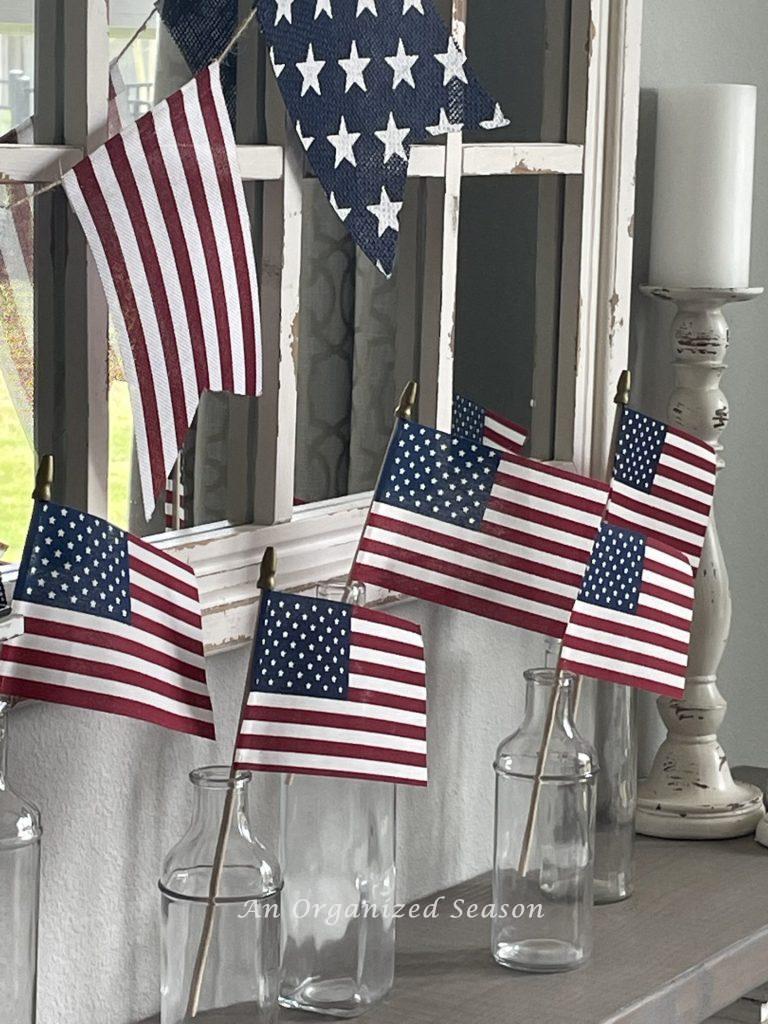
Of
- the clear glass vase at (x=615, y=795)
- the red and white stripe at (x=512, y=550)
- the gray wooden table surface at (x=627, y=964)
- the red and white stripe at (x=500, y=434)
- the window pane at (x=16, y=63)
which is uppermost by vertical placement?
the window pane at (x=16, y=63)

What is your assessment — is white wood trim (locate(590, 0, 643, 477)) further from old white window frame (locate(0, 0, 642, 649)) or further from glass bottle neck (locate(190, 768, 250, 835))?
glass bottle neck (locate(190, 768, 250, 835))

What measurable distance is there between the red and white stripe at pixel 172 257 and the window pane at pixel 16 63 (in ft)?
1.48

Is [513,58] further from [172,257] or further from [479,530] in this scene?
[172,257]

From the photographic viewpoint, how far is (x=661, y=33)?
70.2 inches

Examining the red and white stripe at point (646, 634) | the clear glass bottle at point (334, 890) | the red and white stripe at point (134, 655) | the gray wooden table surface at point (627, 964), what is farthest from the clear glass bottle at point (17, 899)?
the red and white stripe at point (646, 634)

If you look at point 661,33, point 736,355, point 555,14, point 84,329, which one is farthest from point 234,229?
point 736,355

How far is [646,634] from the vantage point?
4.90 feet

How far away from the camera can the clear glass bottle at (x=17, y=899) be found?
3.29 feet

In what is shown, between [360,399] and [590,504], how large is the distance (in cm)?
29

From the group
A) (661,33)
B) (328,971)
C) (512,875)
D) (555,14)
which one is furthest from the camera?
(661,33)

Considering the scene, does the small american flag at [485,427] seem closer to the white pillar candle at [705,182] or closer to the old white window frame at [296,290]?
the old white window frame at [296,290]

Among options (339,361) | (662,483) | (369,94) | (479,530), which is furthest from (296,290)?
(662,483)

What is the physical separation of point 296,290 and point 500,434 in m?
0.41

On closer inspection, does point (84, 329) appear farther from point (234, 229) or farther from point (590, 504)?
point (590, 504)
